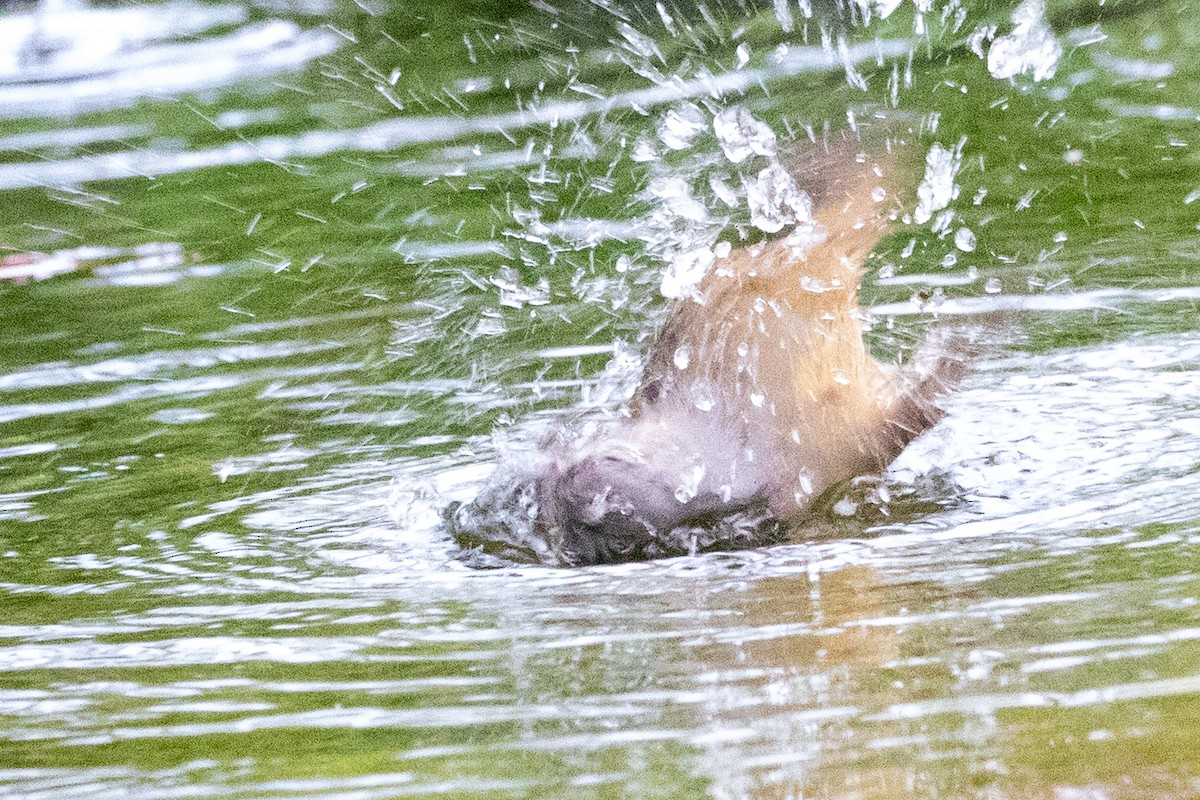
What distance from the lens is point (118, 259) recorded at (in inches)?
274

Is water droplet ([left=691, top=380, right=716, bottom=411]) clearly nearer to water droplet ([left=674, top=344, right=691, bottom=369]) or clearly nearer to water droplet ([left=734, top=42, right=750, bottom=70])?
water droplet ([left=674, top=344, right=691, bottom=369])

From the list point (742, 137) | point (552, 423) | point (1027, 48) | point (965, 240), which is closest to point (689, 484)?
point (552, 423)

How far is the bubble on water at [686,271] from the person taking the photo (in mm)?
4414

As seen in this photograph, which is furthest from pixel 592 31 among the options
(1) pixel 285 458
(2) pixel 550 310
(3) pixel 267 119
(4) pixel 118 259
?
(1) pixel 285 458

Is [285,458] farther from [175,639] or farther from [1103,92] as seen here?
[1103,92]

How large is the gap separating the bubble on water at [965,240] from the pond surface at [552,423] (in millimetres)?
25

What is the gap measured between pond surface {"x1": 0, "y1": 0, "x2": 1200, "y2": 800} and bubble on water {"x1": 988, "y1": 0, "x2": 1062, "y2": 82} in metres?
0.04

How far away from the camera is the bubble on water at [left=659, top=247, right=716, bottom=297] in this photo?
4414mm

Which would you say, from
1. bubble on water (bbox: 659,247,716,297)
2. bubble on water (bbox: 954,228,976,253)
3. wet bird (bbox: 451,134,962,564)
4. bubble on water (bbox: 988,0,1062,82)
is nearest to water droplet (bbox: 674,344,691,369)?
wet bird (bbox: 451,134,962,564)

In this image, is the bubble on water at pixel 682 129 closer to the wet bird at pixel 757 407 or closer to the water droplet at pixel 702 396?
the wet bird at pixel 757 407

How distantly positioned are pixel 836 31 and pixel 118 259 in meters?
3.83

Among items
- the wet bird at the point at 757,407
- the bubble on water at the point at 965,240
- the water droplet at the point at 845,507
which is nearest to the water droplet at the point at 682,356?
the wet bird at the point at 757,407

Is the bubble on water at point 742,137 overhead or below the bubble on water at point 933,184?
overhead

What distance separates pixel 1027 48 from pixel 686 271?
440 cm
